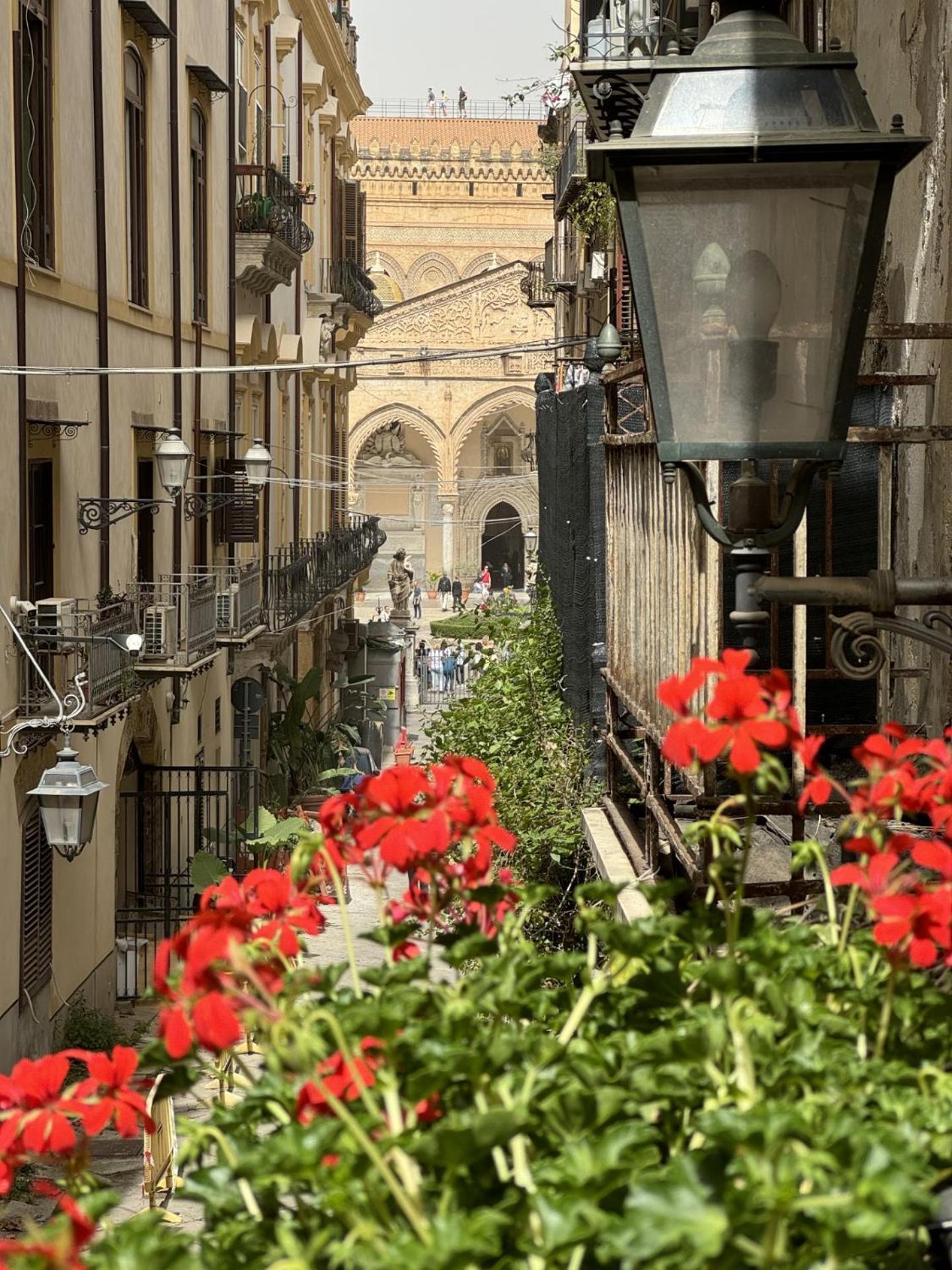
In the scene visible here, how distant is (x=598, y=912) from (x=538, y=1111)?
1.31 ft

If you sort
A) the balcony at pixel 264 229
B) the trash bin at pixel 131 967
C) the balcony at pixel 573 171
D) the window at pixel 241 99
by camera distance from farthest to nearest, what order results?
the balcony at pixel 573 171 < the window at pixel 241 99 < the balcony at pixel 264 229 < the trash bin at pixel 131 967

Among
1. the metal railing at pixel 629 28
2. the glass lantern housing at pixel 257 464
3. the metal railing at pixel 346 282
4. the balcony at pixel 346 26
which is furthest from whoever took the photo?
the balcony at pixel 346 26

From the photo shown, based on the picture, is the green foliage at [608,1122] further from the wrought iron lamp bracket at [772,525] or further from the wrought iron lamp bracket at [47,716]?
the wrought iron lamp bracket at [47,716]

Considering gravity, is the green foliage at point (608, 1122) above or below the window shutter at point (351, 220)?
below

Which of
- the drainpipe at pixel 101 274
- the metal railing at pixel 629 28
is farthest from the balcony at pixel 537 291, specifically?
the metal railing at pixel 629 28

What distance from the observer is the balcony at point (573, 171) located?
2189cm

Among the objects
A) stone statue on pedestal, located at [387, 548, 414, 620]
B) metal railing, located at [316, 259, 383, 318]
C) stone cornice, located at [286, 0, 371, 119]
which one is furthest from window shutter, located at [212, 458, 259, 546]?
stone statue on pedestal, located at [387, 548, 414, 620]

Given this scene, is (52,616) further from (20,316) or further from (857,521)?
(857,521)

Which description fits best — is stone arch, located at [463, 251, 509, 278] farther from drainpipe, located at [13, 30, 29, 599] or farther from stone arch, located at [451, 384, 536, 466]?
drainpipe, located at [13, 30, 29, 599]

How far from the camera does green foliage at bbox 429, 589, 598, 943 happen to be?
9.76 m

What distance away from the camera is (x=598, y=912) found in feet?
7.48

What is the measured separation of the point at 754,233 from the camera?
2920 millimetres

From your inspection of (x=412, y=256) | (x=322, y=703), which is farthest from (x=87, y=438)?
(x=412, y=256)

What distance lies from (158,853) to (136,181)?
5.88 meters
